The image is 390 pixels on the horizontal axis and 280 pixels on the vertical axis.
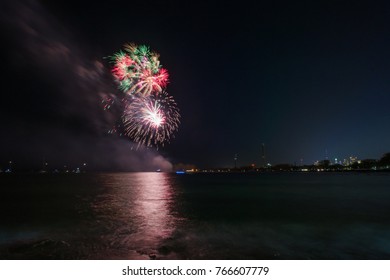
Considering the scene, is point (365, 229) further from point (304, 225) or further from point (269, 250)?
point (269, 250)

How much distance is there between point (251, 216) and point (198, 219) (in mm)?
4966

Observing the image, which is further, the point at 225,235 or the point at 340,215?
the point at 340,215

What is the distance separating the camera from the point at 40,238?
16.6 metres

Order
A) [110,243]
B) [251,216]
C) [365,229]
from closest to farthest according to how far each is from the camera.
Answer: [110,243] < [365,229] < [251,216]

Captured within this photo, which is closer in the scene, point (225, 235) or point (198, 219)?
point (225, 235)

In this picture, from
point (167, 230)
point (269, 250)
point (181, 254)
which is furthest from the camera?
point (167, 230)

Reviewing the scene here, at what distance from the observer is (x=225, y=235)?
17.6m

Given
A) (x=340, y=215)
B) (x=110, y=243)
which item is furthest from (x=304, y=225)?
(x=110, y=243)
